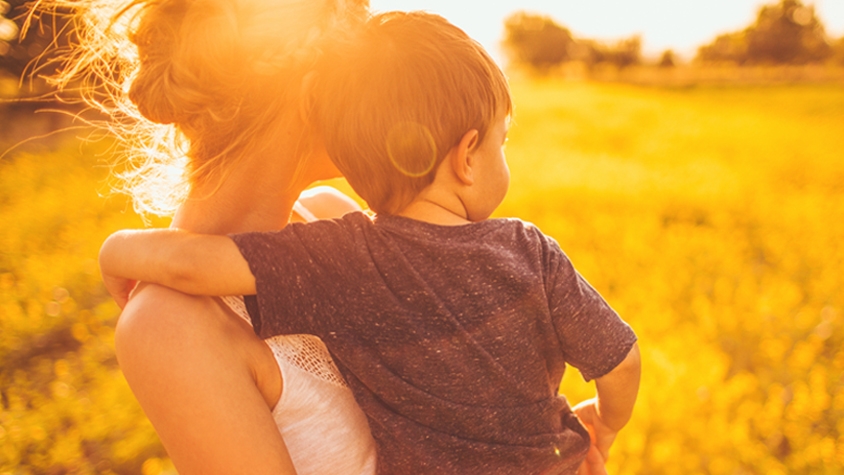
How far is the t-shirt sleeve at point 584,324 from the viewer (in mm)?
1207

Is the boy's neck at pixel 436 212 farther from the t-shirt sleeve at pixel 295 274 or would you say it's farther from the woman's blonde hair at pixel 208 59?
the woman's blonde hair at pixel 208 59

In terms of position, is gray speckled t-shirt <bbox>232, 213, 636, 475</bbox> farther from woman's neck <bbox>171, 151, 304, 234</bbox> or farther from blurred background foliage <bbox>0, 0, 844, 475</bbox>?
blurred background foliage <bbox>0, 0, 844, 475</bbox>

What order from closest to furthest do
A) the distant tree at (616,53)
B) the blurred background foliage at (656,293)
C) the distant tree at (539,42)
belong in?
the blurred background foliage at (656,293)
the distant tree at (616,53)
the distant tree at (539,42)

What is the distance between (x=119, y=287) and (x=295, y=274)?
1.33 ft

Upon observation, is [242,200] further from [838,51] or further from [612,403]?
[838,51]

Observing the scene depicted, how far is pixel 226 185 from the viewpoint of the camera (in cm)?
130

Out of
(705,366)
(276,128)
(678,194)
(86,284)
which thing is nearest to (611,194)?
(678,194)

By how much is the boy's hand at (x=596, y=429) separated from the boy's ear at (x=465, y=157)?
2.12 feet

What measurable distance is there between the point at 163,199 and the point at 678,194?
7480mm

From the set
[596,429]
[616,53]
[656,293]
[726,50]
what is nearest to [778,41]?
[726,50]

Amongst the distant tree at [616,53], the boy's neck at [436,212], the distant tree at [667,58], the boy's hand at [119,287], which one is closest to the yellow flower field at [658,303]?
the boy's hand at [119,287]

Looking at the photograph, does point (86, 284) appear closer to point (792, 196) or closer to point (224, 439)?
point (224, 439)

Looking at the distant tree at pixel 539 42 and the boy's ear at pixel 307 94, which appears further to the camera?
the distant tree at pixel 539 42

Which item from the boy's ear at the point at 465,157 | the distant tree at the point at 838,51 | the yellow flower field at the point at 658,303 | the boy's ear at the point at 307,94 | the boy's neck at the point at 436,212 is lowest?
the yellow flower field at the point at 658,303
